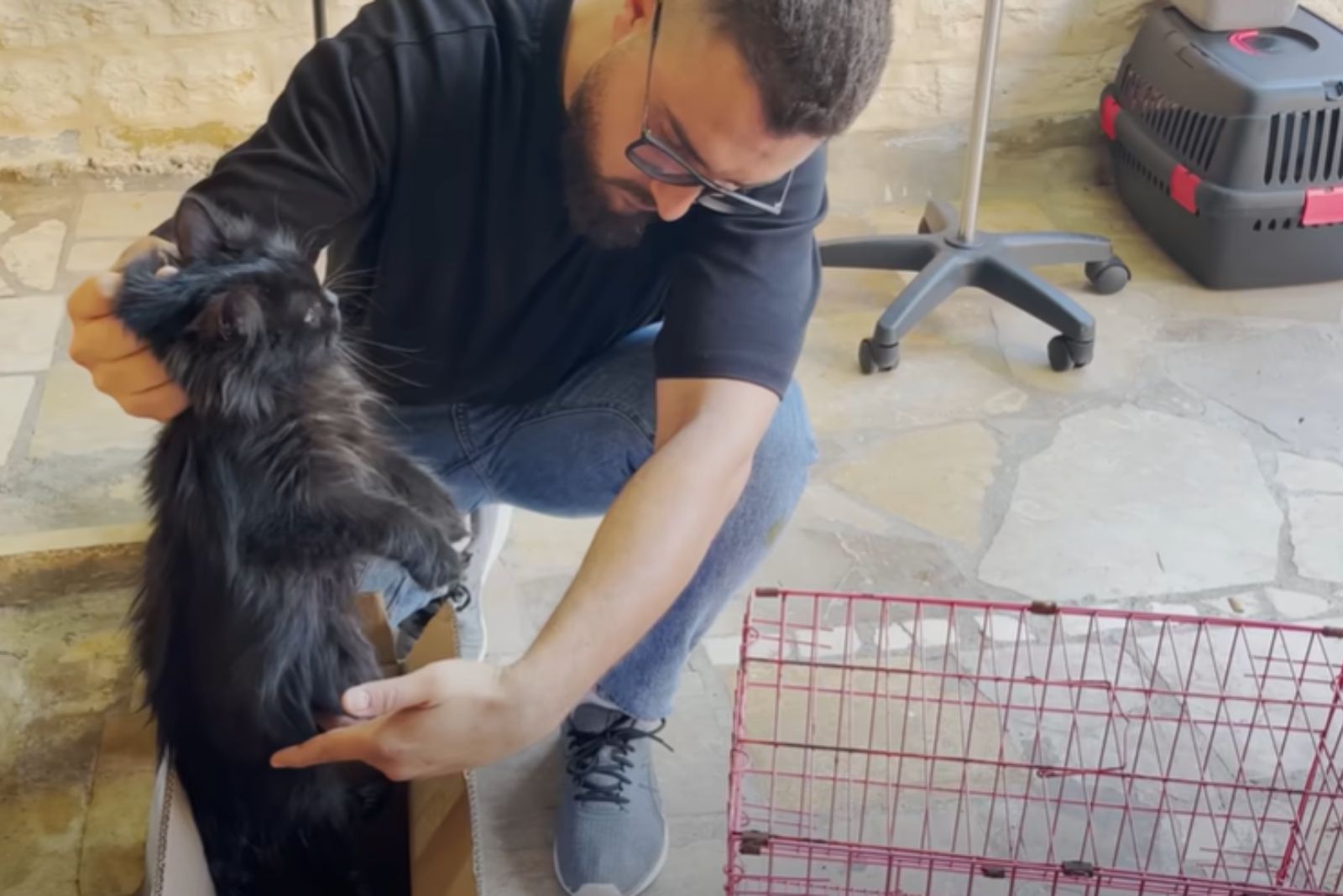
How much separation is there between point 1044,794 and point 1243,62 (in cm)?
173

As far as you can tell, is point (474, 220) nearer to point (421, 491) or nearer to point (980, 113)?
point (421, 491)

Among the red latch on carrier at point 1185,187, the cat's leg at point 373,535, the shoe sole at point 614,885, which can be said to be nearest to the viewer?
the cat's leg at point 373,535

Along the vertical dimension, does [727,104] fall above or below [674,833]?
above

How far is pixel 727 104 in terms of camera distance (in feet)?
3.83

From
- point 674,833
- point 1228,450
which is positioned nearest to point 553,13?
point 674,833

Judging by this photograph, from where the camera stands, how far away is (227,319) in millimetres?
1221

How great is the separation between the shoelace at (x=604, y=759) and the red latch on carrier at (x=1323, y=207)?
1.86 meters

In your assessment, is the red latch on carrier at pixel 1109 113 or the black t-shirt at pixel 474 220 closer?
the black t-shirt at pixel 474 220

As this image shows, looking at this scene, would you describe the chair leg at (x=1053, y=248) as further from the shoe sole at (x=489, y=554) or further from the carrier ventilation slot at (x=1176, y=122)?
the shoe sole at (x=489, y=554)

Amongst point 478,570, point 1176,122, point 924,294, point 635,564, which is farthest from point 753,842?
point 1176,122

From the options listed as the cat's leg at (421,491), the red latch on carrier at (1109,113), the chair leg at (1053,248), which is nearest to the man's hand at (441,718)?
the cat's leg at (421,491)

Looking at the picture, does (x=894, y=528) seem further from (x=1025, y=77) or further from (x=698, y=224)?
(x=1025, y=77)

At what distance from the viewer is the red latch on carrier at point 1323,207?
8.93 ft

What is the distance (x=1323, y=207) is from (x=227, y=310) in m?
2.31
